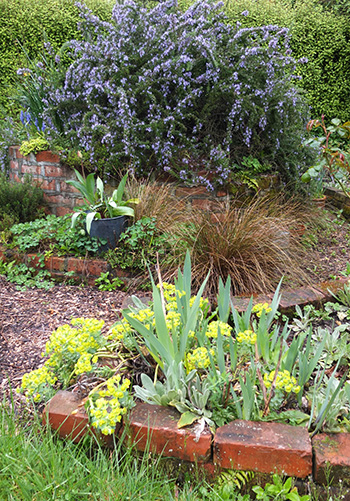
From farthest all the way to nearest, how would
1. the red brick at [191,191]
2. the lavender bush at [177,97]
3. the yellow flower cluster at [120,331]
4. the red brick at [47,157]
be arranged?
the red brick at [47,157] → the red brick at [191,191] → the lavender bush at [177,97] → the yellow flower cluster at [120,331]

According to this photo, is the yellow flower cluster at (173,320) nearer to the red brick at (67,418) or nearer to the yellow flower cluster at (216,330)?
the yellow flower cluster at (216,330)

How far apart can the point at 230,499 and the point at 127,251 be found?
2001mm

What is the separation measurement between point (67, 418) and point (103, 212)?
1919 millimetres

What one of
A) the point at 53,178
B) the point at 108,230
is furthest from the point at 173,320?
the point at 53,178

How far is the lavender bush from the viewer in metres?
3.65

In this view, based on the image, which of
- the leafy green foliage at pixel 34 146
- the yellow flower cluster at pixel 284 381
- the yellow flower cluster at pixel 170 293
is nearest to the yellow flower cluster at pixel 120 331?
the yellow flower cluster at pixel 170 293

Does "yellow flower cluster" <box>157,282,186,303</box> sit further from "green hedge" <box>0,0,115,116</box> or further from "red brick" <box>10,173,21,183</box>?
"green hedge" <box>0,0,115,116</box>

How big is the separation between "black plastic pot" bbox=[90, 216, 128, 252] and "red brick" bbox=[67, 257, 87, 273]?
174 mm

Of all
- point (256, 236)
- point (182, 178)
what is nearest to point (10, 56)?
point (182, 178)

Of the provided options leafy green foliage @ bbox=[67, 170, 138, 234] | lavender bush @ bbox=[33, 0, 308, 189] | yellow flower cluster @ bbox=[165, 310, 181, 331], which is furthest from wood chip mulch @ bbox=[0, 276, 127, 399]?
lavender bush @ bbox=[33, 0, 308, 189]

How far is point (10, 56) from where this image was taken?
641 cm

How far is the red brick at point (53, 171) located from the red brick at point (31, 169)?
114mm

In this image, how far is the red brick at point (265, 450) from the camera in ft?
5.13

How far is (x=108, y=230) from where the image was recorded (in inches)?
129
